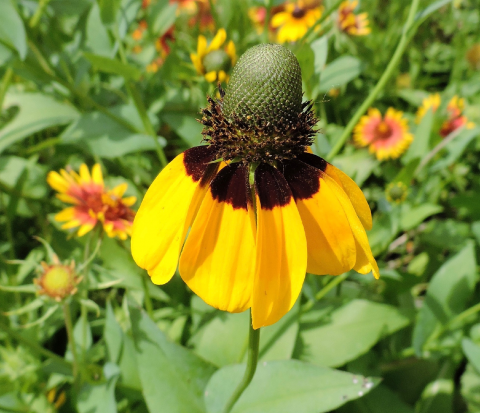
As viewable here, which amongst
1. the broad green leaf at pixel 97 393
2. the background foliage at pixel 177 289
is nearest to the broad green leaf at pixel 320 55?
the background foliage at pixel 177 289

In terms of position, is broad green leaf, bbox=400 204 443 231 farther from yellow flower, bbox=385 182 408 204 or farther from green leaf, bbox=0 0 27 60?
green leaf, bbox=0 0 27 60

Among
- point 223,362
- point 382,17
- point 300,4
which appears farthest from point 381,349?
point 382,17

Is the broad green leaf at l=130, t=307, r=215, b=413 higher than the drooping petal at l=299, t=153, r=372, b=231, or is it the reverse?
the drooping petal at l=299, t=153, r=372, b=231

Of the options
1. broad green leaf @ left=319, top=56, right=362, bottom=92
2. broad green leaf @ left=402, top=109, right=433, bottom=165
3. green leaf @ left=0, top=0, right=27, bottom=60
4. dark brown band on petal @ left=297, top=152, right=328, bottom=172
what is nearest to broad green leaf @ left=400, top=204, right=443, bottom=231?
broad green leaf @ left=402, top=109, right=433, bottom=165

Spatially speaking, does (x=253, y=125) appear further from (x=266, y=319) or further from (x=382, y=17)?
(x=382, y=17)

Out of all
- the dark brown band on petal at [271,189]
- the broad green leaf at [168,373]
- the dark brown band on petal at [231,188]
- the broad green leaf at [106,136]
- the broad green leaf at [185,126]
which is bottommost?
the broad green leaf at [168,373]

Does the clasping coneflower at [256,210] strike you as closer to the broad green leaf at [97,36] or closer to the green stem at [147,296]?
the green stem at [147,296]
